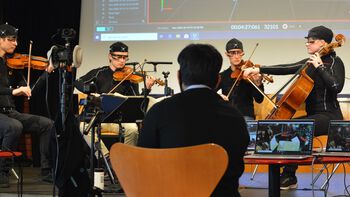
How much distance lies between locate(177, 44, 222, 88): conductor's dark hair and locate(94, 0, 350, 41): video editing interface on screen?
3517mm

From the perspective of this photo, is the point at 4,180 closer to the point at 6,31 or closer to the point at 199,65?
the point at 6,31

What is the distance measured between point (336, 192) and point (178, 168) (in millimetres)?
2624

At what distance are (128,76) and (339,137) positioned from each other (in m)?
2.47

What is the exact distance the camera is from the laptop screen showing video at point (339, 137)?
2.99 m

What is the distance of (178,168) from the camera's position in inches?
69.6

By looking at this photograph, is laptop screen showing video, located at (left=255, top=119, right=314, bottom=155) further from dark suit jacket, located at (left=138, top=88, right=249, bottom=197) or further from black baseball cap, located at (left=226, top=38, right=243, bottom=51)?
black baseball cap, located at (left=226, top=38, right=243, bottom=51)

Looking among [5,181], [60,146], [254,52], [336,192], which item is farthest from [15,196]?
[254,52]

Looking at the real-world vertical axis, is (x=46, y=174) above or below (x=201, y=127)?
below

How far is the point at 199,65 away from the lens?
1.95 metres

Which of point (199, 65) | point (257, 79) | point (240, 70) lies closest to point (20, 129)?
point (240, 70)

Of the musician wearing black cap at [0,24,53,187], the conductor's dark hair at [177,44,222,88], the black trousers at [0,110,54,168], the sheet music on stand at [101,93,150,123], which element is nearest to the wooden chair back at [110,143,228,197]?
the conductor's dark hair at [177,44,222,88]

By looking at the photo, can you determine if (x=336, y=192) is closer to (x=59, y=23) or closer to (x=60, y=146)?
(x=60, y=146)

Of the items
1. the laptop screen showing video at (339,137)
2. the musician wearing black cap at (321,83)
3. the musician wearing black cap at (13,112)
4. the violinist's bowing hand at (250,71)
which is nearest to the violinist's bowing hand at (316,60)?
the musician wearing black cap at (321,83)

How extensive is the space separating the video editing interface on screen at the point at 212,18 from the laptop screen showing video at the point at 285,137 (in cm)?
280
